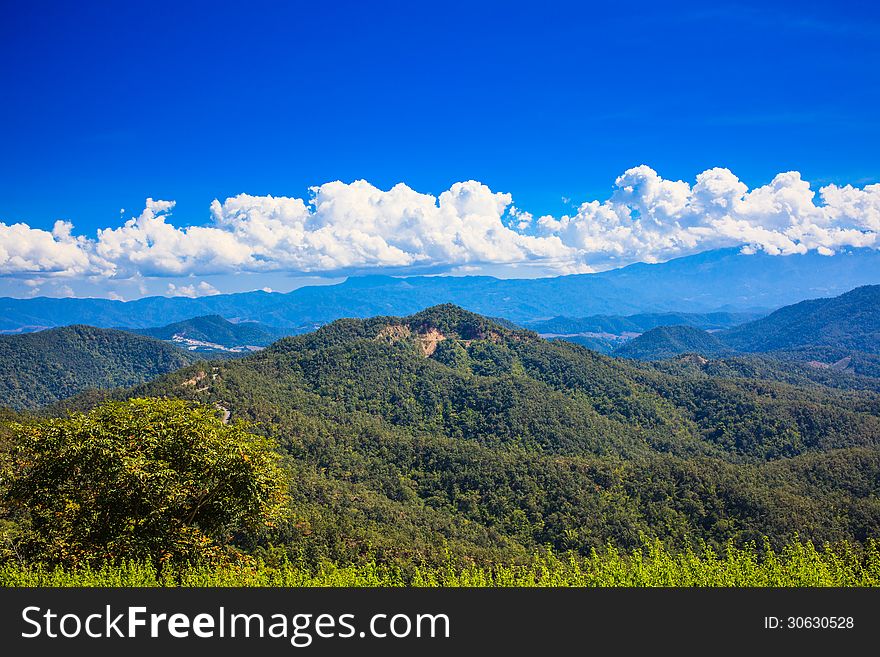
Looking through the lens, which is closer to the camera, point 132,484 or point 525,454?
point 132,484

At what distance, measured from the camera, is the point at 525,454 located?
12025 cm

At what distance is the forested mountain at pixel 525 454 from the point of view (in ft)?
262

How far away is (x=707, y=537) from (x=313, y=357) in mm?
133296

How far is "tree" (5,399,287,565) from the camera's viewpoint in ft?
89.7

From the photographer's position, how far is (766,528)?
78.1 m

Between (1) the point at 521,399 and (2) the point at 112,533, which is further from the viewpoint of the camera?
(1) the point at 521,399

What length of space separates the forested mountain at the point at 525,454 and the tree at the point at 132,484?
96.5 feet

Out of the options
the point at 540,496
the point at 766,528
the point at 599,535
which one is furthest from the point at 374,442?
the point at 766,528

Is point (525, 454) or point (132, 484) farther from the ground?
point (132, 484)

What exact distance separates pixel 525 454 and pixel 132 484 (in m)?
102

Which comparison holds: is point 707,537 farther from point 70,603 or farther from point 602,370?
point 602,370

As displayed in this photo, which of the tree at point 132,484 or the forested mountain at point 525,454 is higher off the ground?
the tree at point 132,484

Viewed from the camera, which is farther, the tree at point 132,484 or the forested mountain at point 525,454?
the forested mountain at point 525,454

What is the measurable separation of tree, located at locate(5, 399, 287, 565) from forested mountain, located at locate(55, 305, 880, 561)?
96.5 ft
